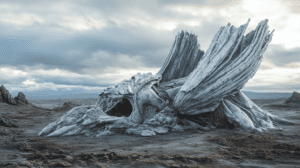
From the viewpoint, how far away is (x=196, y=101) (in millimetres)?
5023

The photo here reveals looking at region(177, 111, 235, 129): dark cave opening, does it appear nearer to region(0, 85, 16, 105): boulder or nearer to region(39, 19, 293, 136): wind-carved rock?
region(39, 19, 293, 136): wind-carved rock

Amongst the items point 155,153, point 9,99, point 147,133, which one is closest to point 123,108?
point 147,133

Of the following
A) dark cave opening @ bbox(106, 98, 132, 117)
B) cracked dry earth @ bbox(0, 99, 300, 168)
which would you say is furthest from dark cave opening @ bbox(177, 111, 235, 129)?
dark cave opening @ bbox(106, 98, 132, 117)

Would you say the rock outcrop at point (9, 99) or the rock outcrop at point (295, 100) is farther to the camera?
the rock outcrop at point (9, 99)

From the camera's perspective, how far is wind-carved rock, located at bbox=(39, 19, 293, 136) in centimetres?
494

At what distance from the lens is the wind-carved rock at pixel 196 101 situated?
494 centimetres

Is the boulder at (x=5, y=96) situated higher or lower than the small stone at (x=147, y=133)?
higher

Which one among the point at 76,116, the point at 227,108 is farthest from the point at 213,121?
the point at 76,116

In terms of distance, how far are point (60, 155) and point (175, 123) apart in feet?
10.0

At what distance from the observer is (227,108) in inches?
220

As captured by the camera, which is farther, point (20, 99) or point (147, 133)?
point (20, 99)

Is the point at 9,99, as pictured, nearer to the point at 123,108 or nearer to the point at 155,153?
the point at 123,108

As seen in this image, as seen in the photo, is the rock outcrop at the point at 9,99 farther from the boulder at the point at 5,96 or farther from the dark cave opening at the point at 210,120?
the dark cave opening at the point at 210,120

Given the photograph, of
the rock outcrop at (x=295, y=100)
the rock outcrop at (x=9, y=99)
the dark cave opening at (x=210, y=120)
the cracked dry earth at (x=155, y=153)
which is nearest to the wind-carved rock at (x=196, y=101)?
the dark cave opening at (x=210, y=120)
